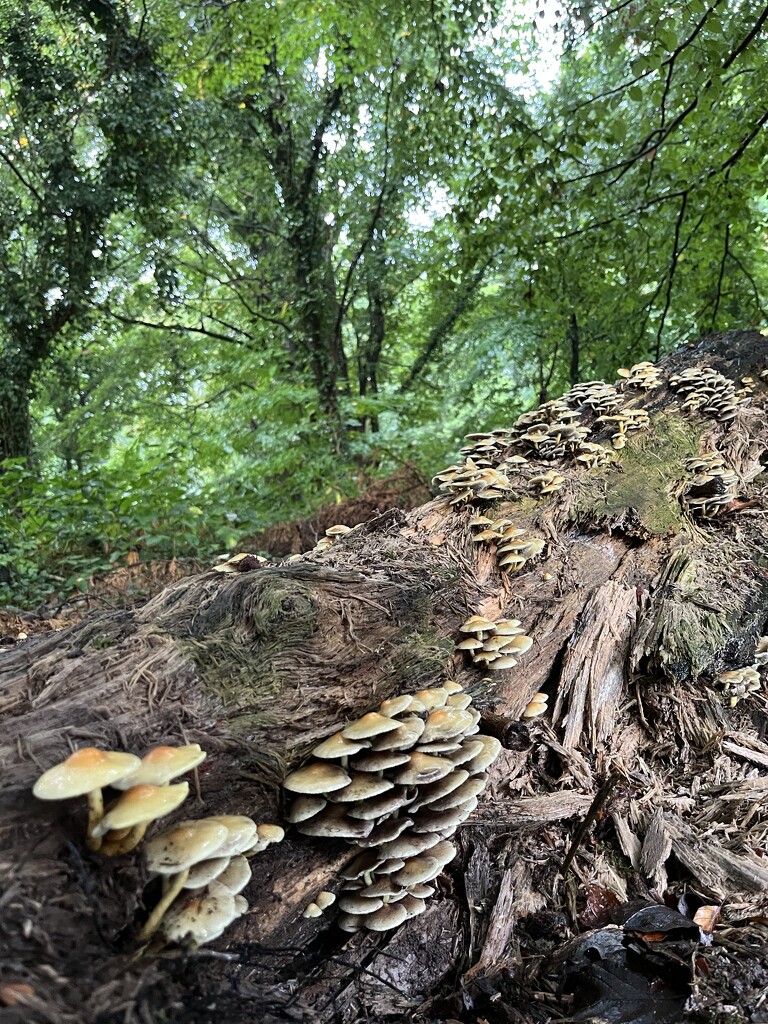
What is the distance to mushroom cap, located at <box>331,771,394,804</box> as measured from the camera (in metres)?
2.14

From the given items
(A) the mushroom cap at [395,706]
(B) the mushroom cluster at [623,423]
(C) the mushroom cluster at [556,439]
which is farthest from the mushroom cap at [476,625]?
(B) the mushroom cluster at [623,423]

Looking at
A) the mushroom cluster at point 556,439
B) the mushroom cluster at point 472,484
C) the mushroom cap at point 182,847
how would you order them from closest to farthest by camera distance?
the mushroom cap at point 182,847, the mushroom cluster at point 472,484, the mushroom cluster at point 556,439

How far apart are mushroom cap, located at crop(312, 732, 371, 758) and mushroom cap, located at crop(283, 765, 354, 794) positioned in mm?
54

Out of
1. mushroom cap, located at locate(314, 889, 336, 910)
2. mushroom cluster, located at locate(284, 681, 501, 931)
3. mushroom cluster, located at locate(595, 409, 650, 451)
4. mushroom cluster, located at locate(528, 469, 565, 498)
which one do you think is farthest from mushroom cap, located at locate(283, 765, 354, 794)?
mushroom cluster, located at locate(595, 409, 650, 451)

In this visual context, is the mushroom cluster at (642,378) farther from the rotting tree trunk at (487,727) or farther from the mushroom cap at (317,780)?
the mushroom cap at (317,780)

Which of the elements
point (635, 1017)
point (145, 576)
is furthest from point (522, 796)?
point (145, 576)

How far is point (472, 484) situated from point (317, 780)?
2.68 meters

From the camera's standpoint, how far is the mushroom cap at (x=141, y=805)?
60.0 inches

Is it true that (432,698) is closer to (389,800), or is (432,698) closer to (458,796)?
(458,796)

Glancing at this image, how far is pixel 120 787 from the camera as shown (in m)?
1.72

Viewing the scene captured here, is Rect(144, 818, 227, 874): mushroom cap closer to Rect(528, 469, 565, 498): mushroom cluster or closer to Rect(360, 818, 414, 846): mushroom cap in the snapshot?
Rect(360, 818, 414, 846): mushroom cap

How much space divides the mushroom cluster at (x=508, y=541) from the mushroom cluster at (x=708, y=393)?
9.67ft

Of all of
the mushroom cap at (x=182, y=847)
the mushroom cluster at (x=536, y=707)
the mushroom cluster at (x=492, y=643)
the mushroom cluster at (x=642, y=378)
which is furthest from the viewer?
the mushroom cluster at (x=642, y=378)

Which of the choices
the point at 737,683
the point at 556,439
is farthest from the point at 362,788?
the point at 556,439
